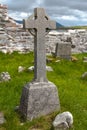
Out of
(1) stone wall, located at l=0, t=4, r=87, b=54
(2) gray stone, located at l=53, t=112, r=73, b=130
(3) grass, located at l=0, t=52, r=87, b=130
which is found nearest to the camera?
(2) gray stone, located at l=53, t=112, r=73, b=130

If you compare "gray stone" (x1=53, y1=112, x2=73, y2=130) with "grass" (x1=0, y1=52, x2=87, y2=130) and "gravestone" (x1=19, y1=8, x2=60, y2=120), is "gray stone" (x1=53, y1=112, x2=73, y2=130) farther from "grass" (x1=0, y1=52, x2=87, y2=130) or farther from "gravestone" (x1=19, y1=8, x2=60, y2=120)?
"gravestone" (x1=19, y1=8, x2=60, y2=120)

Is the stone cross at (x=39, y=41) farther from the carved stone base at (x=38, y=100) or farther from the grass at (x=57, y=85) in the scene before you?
the grass at (x=57, y=85)

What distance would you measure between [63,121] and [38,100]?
88 centimetres

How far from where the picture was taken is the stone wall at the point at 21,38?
18.8 m

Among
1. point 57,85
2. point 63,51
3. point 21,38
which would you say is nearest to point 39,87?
point 57,85

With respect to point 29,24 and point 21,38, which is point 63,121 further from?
point 21,38

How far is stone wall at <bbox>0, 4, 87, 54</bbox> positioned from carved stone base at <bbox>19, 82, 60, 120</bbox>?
9.21 meters

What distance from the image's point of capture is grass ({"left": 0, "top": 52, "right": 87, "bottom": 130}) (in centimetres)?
820

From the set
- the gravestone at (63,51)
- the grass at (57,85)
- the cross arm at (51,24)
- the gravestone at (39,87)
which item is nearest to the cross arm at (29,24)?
the gravestone at (39,87)

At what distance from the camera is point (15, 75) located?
13.0 m

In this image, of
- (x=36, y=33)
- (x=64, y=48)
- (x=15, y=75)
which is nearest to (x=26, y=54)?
(x=64, y=48)

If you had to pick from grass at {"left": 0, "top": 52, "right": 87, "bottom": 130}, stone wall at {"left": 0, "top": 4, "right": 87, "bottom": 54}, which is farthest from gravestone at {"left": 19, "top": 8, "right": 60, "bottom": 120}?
stone wall at {"left": 0, "top": 4, "right": 87, "bottom": 54}

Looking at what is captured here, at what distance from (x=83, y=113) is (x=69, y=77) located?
4360 millimetres

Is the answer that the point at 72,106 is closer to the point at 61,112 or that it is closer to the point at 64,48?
the point at 61,112
